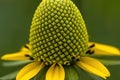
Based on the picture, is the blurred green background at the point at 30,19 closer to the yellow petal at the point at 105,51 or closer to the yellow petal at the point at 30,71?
the yellow petal at the point at 105,51

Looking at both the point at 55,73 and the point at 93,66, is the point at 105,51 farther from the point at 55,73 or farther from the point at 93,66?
the point at 55,73

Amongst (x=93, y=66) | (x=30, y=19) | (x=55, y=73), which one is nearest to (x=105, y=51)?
A: (x=93, y=66)

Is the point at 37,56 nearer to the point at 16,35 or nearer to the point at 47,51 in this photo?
the point at 47,51

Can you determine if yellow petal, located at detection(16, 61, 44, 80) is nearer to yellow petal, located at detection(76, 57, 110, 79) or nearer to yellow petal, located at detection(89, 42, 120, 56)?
yellow petal, located at detection(76, 57, 110, 79)

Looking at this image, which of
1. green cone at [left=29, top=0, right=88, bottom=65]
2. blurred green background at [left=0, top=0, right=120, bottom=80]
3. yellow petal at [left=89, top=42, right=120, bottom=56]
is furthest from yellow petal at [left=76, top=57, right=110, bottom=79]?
blurred green background at [left=0, top=0, right=120, bottom=80]

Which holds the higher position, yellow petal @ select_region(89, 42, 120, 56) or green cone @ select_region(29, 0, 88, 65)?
green cone @ select_region(29, 0, 88, 65)

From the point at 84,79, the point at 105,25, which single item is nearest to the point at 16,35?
the point at 105,25
